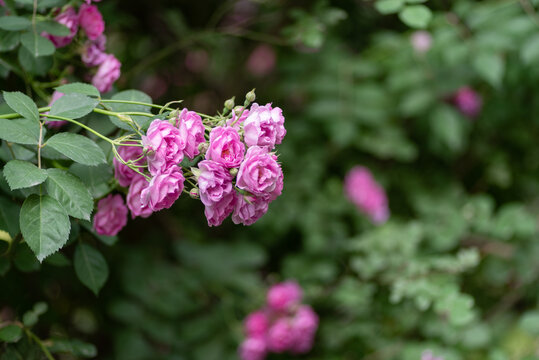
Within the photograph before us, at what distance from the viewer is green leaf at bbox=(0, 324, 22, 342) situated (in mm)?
917

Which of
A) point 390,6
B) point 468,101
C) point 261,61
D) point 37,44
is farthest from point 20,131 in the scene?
point 261,61

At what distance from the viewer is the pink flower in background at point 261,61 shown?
2.48 meters

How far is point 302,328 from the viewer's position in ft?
5.31

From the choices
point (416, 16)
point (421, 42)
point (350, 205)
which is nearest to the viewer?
point (416, 16)

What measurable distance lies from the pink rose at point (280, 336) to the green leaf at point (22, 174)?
1074 mm

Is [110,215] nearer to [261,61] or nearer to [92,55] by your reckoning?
[92,55]

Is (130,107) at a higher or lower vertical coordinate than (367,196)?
higher

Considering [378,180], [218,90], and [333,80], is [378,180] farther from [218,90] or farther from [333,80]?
[218,90]

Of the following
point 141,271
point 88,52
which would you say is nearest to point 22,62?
point 88,52

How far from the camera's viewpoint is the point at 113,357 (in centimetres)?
160

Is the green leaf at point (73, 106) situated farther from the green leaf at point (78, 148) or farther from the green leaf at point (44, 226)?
the green leaf at point (44, 226)

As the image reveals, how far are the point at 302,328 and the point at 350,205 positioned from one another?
644 mm

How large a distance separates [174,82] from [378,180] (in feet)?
3.26

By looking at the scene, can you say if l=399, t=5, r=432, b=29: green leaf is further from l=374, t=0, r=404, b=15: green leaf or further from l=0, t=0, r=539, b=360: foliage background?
l=0, t=0, r=539, b=360: foliage background
